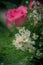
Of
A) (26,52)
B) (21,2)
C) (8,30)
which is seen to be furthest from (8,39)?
(21,2)

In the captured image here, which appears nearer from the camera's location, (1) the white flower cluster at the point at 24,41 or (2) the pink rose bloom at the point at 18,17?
(1) the white flower cluster at the point at 24,41

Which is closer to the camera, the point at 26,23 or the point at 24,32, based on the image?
the point at 24,32

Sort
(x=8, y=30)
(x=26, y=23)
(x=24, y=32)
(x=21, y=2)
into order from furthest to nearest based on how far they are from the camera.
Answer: (x=21, y=2), (x=8, y=30), (x=26, y=23), (x=24, y=32)

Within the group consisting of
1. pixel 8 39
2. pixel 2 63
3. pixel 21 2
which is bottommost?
pixel 2 63

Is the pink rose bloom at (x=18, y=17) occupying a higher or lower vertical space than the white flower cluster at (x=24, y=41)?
higher

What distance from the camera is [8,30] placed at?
1.36 metres

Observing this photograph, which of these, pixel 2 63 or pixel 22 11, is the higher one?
pixel 22 11

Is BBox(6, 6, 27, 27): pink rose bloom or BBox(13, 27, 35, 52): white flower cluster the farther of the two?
BBox(6, 6, 27, 27): pink rose bloom

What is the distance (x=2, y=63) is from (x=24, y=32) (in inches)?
5.6

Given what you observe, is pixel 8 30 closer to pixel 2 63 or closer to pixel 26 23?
Answer: pixel 26 23

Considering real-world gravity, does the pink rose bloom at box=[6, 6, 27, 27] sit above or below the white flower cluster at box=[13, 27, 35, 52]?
above

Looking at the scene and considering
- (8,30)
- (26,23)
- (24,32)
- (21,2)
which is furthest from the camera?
(21,2)

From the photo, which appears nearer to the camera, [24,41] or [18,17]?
[24,41]

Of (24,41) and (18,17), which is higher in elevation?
(18,17)
